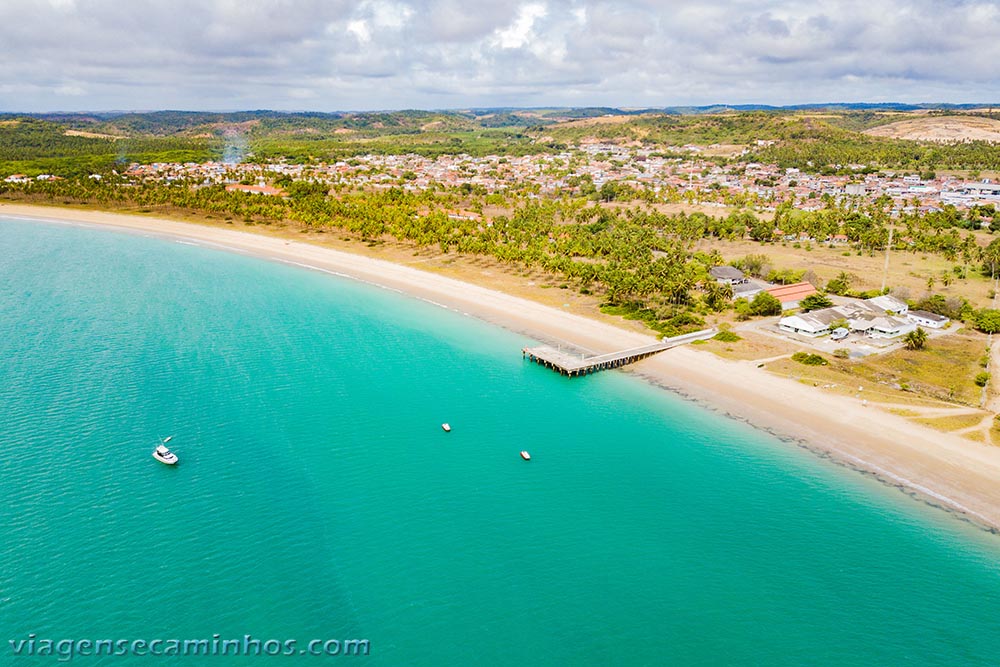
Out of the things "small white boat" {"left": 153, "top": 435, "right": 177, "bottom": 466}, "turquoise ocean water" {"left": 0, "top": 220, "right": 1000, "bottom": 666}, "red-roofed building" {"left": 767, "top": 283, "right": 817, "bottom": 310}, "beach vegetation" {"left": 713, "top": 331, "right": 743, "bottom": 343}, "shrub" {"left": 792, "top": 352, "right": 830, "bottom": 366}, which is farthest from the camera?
"red-roofed building" {"left": 767, "top": 283, "right": 817, "bottom": 310}

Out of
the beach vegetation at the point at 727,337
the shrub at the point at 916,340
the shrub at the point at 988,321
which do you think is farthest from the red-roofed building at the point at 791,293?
the shrub at the point at 988,321

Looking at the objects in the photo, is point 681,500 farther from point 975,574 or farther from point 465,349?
point 465,349

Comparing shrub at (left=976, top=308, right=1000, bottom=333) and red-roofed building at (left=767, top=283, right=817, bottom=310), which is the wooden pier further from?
shrub at (left=976, top=308, right=1000, bottom=333)

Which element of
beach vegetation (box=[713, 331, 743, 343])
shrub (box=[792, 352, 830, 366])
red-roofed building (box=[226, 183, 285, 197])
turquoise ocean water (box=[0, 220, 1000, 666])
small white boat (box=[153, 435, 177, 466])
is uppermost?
red-roofed building (box=[226, 183, 285, 197])

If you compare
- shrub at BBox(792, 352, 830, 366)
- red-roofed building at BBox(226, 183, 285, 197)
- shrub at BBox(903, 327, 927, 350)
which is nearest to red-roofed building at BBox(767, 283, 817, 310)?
shrub at BBox(903, 327, 927, 350)

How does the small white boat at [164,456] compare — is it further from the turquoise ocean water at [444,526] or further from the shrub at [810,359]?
the shrub at [810,359]

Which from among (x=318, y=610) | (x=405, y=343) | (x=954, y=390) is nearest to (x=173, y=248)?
(x=405, y=343)
